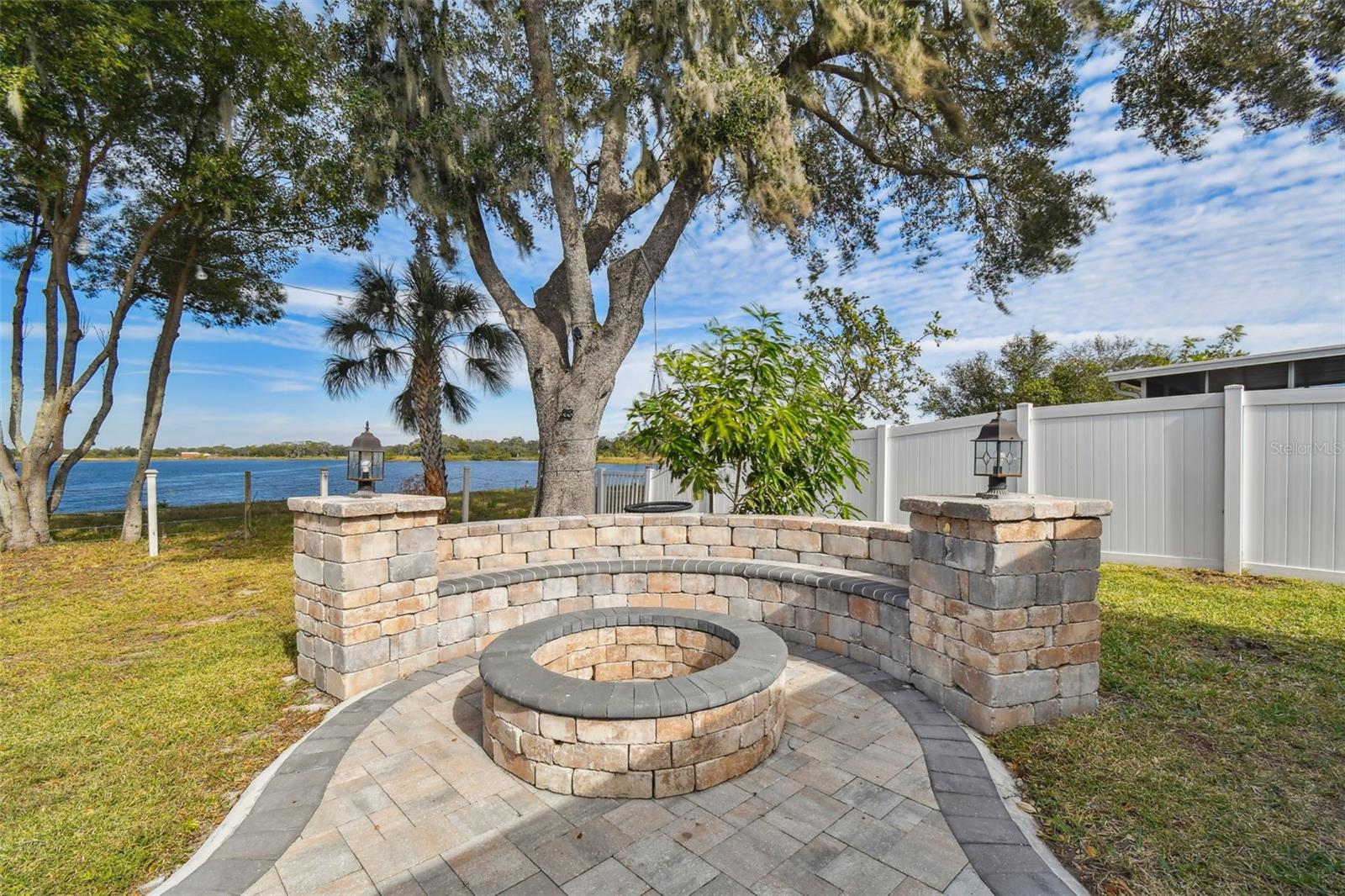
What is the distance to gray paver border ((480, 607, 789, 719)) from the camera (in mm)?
2092

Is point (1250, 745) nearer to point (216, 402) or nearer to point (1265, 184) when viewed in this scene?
point (1265, 184)

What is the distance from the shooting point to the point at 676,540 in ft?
14.6

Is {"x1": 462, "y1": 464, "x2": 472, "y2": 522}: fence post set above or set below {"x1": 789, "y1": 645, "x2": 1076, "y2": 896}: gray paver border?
above

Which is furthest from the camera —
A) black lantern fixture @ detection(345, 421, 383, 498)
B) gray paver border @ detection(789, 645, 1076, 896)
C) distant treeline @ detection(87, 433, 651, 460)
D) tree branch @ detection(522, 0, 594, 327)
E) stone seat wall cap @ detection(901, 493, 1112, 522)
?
tree branch @ detection(522, 0, 594, 327)

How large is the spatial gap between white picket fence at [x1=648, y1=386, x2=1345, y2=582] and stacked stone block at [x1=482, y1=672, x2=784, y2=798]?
3.90 meters

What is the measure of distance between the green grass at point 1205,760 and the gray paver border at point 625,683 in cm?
112

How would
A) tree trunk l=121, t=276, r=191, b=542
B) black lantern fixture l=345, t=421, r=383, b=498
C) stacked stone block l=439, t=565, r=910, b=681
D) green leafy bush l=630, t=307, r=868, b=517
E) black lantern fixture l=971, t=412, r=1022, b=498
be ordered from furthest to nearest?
tree trunk l=121, t=276, r=191, b=542
green leafy bush l=630, t=307, r=868, b=517
black lantern fixture l=345, t=421, r=383, b=498
stacked stone block l=439, t=565, r=910, b=681
black lantern fixture l=971, t=412, r=1022, b=498

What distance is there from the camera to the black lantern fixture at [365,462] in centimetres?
339

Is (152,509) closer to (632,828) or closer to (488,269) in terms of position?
(488,269)

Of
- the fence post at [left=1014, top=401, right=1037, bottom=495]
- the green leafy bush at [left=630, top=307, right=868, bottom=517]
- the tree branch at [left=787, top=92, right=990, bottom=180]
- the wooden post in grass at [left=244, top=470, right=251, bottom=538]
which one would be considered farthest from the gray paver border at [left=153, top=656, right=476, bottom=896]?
the wooden post in grass at [left=244, top=470, right=251, bottom=538]

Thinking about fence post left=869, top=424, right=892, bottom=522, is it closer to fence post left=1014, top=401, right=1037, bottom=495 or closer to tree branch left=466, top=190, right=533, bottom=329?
fence post left=1014, top=401, right=1037, bottom=495

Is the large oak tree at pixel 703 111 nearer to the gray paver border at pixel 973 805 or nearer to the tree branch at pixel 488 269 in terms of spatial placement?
the tree branch at pixel 488 269

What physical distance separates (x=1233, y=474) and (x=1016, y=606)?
3.53 metres

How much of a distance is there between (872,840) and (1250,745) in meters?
1.82
